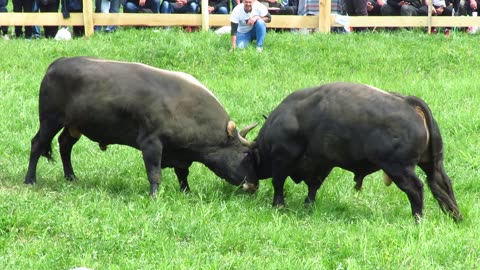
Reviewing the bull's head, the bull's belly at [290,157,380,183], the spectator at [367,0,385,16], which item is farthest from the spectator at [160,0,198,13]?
the bull's belly at [290,157,380,183]

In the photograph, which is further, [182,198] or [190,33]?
[190,33]

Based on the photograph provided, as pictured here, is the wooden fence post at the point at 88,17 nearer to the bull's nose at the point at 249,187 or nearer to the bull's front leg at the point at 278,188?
the bull's nose at the point at 249,187

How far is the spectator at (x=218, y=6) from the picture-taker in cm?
2019

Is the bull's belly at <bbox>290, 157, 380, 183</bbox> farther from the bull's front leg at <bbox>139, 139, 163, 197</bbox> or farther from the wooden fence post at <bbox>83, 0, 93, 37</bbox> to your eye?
the wooden fence post at <bbox>83, 0, 93, 37</bbox>

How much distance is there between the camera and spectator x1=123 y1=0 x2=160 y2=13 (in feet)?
65.6

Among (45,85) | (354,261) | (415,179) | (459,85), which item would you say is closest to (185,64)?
(459,85)

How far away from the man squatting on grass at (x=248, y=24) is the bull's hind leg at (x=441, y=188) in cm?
860

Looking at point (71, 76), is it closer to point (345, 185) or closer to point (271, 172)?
point (271, 172)

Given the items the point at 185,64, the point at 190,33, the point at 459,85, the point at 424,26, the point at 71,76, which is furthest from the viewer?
the point at 424,26

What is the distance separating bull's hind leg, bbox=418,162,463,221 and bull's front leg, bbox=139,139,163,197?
253cm

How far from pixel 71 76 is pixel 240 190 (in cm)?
208

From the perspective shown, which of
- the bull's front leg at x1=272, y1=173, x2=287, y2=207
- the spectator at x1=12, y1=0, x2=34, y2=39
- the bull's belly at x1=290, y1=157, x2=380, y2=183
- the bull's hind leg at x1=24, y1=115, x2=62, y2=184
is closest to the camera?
the bull's belly at x1=290, y1=157, x2=380, y2=183

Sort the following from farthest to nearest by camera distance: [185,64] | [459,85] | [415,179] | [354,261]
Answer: [185,64] < [459,85] < [415,179] < [354,261]

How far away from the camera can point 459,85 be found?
14398mm
